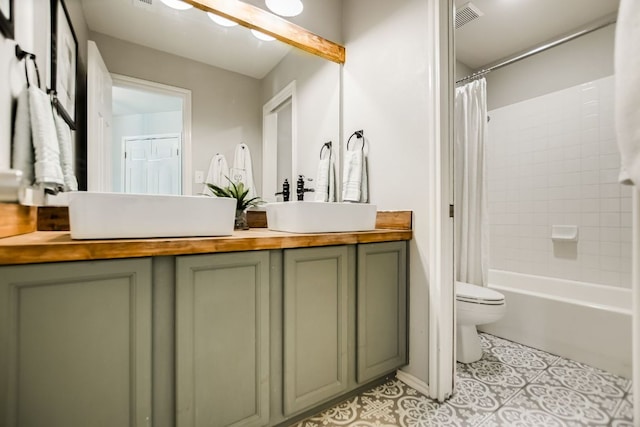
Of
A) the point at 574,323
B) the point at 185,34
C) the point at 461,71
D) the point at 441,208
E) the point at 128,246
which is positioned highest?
the point at 461,71

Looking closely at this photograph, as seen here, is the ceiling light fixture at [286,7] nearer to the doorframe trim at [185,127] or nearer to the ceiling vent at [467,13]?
the doorframe trim at [185,127]

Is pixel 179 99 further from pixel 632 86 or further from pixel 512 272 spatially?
pixel 512 272

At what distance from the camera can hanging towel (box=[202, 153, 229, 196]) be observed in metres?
1.55

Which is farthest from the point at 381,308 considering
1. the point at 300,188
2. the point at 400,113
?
the point at 400,113

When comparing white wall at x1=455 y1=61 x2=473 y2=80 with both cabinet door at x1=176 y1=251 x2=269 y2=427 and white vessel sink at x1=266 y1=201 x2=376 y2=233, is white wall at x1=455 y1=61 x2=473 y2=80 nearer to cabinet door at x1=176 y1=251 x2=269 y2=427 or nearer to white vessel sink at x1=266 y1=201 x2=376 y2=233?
white vessel sink at x1=266 y1=201 x2=376 y2=233

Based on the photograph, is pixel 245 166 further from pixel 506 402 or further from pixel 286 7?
pixel 506 402

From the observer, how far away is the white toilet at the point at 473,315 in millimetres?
1759

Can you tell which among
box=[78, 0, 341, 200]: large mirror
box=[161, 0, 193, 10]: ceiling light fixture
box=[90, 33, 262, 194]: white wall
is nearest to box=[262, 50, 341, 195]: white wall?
box=[78, 0, 341, 200]: large mirror

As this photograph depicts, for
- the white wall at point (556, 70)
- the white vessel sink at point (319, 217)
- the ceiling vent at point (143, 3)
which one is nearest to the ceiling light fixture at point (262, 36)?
the ceiling vent at point (143, 3)

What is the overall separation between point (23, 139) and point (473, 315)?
2201 mm

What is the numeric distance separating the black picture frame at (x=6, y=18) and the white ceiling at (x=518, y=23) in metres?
2.45

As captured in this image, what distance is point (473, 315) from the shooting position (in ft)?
5.80

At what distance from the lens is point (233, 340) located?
1055 millimetres

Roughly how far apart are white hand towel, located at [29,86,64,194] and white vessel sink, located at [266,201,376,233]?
822 millimetres
